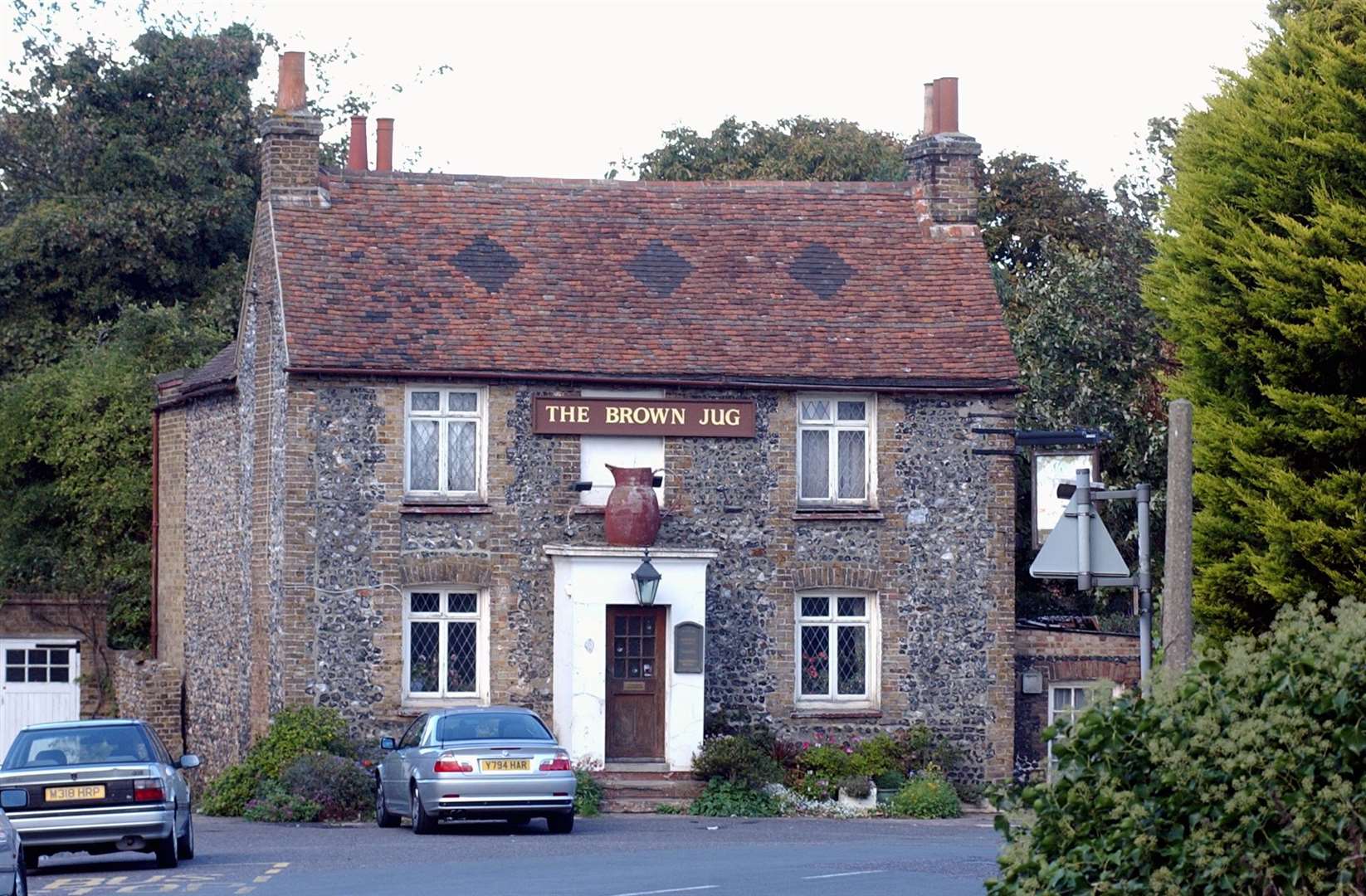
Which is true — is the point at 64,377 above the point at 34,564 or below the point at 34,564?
above

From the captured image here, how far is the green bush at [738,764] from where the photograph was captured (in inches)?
1113

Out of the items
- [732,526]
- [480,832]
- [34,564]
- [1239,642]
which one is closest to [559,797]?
[480,832]

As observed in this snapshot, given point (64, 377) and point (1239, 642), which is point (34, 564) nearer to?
point (64, 377)

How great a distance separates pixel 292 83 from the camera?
31.4m

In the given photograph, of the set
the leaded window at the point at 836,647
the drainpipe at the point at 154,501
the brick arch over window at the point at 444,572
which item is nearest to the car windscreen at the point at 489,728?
the brick arch over window at the point at 444,572

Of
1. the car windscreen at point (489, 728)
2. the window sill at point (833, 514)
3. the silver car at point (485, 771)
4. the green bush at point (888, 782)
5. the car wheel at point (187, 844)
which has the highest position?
the window sill at point (833, 514)

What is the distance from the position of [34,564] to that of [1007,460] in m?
18.3

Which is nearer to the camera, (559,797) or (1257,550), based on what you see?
(1257,550)

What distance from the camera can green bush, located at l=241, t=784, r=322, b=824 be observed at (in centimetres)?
2675

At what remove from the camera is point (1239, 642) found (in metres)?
9.44

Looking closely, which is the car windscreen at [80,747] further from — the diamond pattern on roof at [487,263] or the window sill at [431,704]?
the diamond pattern on roof at [487,263]

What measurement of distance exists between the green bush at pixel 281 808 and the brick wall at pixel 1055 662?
1073 cm

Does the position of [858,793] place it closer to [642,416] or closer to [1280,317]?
[642,416]

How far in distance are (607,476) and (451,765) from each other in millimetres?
7849
